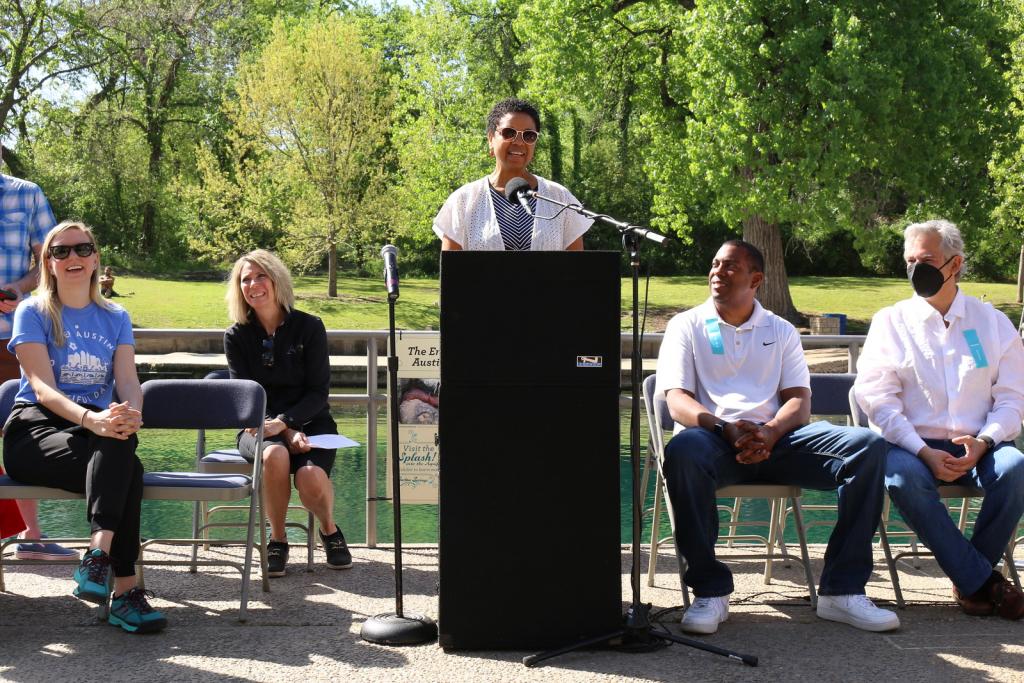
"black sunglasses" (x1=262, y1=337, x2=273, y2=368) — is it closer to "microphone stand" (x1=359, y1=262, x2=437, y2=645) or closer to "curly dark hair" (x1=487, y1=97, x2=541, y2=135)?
"microphone stand" (x1=359, y1=262, x2=437, y2=645)

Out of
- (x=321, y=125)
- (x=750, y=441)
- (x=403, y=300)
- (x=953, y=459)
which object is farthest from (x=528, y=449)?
(x=321, y=125)

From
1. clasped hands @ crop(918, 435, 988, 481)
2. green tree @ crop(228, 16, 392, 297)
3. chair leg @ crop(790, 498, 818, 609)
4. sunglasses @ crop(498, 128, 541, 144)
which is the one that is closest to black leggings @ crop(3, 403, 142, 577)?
sunglasses @ crop(498, 128, 541, 144)

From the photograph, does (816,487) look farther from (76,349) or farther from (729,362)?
(76,349)

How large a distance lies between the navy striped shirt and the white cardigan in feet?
0.06

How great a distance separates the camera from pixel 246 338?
17.4 feet

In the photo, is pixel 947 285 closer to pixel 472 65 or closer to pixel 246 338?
pixel 246 338

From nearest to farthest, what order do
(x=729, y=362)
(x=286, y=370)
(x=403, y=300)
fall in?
(x=729, y=362)
(x=286, y=370)
(x=403, y=300)

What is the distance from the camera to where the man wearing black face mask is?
435 cm

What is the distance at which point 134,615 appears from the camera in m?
3.97

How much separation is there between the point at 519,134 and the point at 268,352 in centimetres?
173

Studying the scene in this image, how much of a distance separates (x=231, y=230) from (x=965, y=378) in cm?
2565

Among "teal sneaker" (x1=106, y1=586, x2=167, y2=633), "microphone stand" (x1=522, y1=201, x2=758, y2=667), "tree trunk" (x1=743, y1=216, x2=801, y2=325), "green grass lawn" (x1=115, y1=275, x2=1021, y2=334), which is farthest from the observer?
"green grass lawn" (x1=115, y1=275, x2=1021, y2=334)

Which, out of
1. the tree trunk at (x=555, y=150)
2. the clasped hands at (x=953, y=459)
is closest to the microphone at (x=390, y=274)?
the clasped hands at (x=953, y=459)

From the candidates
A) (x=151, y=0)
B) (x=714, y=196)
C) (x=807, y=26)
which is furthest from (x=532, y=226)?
(x=151, y=0)
